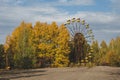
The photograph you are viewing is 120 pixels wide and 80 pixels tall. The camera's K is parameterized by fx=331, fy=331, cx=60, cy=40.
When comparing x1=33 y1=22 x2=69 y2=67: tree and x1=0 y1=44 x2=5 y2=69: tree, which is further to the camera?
x1=33 y1=22 x2=69 y2=67: tree

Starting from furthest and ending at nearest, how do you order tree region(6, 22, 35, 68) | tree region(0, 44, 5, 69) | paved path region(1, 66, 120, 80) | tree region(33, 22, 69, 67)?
→ tree region(33, 22, 69, 67)
tree region(0, 44, 5, 69)
tree region(6, 22, 35, 68)
paved path region(1, 66, 120, 80)

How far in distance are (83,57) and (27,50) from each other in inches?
596

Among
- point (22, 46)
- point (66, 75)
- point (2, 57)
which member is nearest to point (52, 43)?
point (22, 46)

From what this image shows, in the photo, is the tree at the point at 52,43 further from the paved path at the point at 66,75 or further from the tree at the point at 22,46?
the paved path at the point at 66,75

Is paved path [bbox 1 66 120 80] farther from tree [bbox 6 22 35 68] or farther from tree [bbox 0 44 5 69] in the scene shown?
tree [bbox 0 44 5 69]

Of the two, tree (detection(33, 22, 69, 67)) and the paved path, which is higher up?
tree (detection(33, 22, 69, 67))

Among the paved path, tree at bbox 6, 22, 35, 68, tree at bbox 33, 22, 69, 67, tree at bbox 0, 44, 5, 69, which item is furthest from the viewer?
tree at bbox 33, 22, 69, 67

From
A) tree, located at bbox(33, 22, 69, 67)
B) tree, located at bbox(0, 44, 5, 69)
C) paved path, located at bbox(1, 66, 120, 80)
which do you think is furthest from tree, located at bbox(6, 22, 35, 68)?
paved path, located at bbox(1, 66, 120, 80)

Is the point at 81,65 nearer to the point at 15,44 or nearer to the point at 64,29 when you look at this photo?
the point at 64,29

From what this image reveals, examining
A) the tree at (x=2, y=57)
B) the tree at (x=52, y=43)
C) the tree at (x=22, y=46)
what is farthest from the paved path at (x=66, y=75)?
the tree at (x=52, y=43)

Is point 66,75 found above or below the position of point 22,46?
below

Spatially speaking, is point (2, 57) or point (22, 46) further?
point (22, 46)

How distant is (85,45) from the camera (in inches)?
3450

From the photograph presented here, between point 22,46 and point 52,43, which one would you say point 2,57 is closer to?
point 22,46
